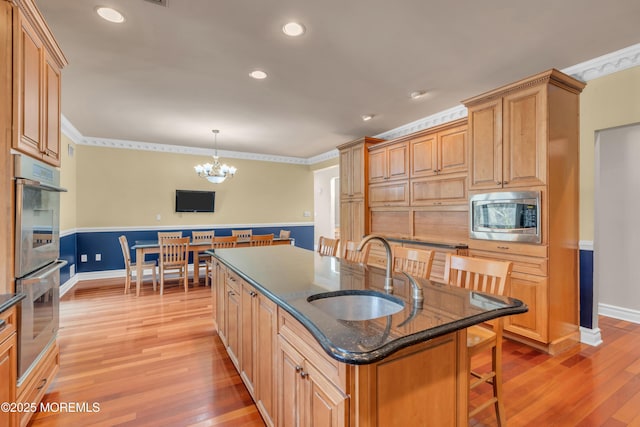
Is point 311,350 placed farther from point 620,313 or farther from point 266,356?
point 620,313

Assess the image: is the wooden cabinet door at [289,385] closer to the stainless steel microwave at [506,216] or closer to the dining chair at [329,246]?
the dining chair at [329,246]

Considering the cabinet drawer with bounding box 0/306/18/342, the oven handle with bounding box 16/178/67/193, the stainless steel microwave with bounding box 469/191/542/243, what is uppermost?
the oven handle with bounding box 16/178/67/193

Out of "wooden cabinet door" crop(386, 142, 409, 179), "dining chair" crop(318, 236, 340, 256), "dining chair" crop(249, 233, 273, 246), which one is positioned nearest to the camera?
"dining chair" crop(318, 236, 340, 256)

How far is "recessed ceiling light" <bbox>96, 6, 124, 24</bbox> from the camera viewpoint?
207 cm

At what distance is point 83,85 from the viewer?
3.31 m

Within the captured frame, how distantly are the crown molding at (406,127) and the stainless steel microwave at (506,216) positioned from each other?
135cm

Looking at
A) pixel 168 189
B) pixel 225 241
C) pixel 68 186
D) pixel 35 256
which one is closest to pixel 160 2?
pixel 35 256

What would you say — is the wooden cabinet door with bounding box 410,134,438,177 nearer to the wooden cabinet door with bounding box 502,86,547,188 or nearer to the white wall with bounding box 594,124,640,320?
the wooden cabinet door with bounding box 502,86,547,188

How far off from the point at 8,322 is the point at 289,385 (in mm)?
1484

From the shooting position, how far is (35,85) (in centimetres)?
186

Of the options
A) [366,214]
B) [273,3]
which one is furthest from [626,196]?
[273,3]

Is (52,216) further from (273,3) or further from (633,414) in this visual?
(633,414)

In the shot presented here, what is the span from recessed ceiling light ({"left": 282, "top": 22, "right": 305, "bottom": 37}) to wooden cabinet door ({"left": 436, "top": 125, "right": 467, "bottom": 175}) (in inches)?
90.4

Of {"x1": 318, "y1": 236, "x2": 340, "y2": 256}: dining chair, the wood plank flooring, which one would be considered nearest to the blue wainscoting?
the wood plank flooring
